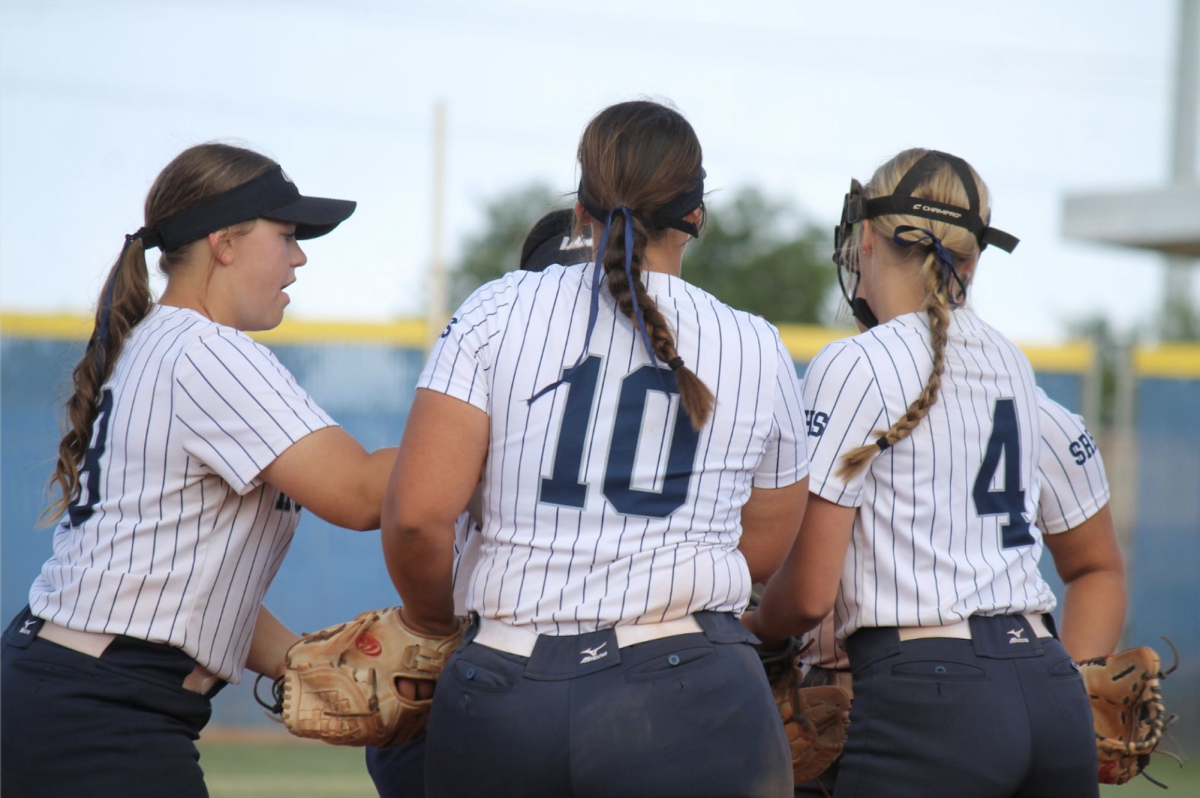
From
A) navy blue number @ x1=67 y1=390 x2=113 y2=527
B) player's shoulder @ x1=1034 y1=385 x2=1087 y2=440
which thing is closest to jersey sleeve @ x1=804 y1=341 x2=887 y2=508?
player's shoulder @ x1=1034 y1=385 x2=1087 y2=440

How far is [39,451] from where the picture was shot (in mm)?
8102

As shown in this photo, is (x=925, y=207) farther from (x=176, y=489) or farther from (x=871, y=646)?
(x=176, y=489)

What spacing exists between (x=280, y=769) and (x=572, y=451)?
20.1 feet

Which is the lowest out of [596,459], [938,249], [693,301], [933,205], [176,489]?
[176,489]

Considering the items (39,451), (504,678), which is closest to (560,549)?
(504,678)

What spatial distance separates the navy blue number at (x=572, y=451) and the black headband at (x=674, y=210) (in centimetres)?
37

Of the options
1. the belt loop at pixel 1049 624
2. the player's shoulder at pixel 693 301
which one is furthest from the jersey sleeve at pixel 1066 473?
the player's shoulder at pixel 693 301

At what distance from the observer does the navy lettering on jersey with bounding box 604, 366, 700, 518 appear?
7.31 feet

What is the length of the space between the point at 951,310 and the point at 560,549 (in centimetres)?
116

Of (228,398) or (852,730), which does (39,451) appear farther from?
(852,730)

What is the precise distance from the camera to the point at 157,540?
248 cm

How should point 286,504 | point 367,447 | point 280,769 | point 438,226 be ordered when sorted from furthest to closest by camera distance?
point 438,226 → point 367,447 → point 280,769 → point 286,504

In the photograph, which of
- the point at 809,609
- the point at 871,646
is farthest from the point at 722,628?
the point at 871,646

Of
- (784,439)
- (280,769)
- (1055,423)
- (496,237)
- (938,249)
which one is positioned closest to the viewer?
(784,439)
